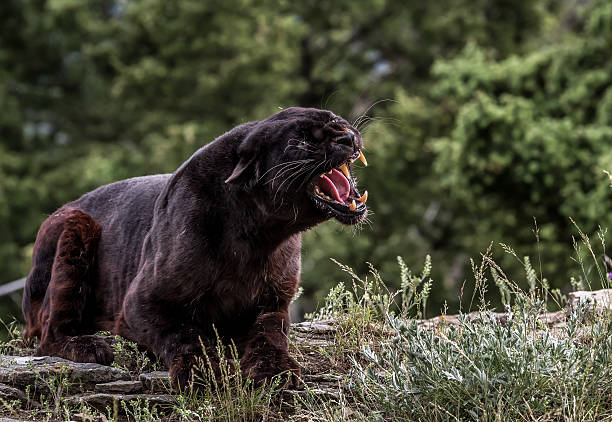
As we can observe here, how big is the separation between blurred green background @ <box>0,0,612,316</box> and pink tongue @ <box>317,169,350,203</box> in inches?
312

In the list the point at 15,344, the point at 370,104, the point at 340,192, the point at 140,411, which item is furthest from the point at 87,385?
the point at 370,104

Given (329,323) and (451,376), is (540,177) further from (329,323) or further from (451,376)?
(451,376)

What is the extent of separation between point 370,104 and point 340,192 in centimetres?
1316

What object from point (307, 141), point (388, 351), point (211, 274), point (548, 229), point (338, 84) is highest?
point (307, 141)

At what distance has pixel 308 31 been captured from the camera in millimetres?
22125

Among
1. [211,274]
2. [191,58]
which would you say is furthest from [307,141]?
[191,58]

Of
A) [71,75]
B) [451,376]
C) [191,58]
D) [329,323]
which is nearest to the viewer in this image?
[451,376]

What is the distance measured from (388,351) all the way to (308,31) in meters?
19.2

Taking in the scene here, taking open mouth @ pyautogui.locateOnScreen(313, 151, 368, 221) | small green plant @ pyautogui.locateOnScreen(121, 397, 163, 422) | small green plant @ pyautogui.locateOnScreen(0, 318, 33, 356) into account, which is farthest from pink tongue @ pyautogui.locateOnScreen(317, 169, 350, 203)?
small green plant @ pyautogui.locateOnScreen(0, 318, 33, 356)

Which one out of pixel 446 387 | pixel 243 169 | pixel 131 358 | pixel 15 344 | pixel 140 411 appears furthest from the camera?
pixel 15 344

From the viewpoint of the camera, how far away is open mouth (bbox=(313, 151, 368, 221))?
4086 mm

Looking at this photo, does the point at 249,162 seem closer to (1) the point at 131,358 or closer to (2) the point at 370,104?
(1) the point at 131,358

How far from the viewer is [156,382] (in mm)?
4223

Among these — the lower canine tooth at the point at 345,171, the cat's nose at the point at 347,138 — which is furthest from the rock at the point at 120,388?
the cat's nose at the point at 347,138
